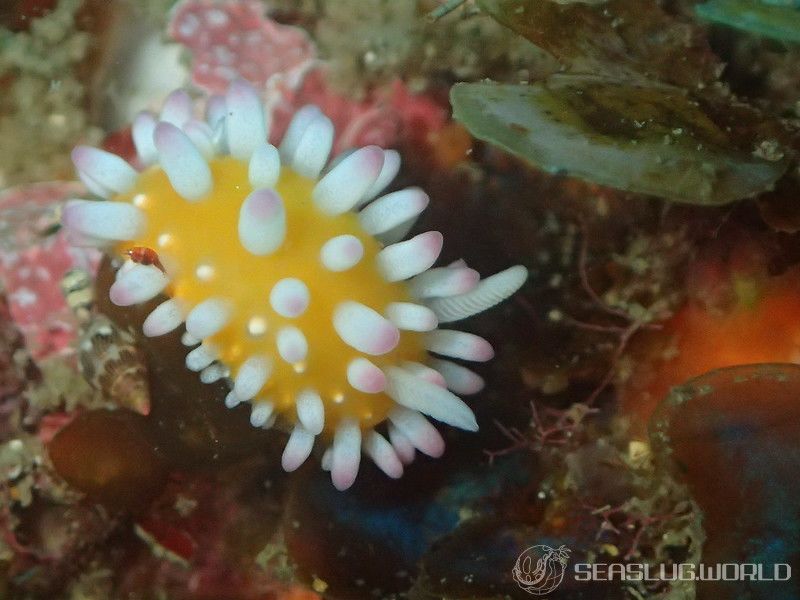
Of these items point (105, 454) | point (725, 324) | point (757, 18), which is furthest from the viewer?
point (105, 454)

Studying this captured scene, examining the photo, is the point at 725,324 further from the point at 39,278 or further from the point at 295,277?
the point at 39,278

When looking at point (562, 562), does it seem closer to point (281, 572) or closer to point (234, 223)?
point (281, 572)

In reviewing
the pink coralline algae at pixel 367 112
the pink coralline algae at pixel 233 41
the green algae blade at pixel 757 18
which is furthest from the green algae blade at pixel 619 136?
the pink coralline algae at pixel 233 41

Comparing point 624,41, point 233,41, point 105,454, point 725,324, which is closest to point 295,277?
point 105,454

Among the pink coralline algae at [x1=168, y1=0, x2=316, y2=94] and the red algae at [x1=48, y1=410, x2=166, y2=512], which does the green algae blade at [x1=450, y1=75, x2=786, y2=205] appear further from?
the red algae at [x1=48, y1=410, x2=166, y2=512]

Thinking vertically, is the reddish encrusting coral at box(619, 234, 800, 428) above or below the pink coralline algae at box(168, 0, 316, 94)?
below

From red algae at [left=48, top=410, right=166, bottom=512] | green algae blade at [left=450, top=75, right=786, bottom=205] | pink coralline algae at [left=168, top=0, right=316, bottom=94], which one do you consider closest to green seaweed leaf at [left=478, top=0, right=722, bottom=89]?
green algae blade at [left=450, top=75, right=786, bottom=205]
